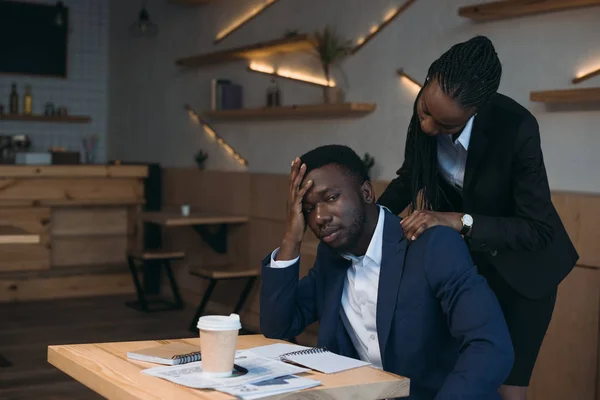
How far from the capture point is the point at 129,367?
5.54ft

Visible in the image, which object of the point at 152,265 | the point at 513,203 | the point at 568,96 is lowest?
the point at 152,265

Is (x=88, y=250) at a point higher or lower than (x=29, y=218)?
lower

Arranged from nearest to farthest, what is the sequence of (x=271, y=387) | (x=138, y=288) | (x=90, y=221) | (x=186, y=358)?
(x=271, y=387) < (x=186, y=358) < (x=138, y=288) < (x=90, y=221)

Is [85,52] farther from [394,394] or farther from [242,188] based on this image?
[394,394]

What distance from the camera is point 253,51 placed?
6129 mm

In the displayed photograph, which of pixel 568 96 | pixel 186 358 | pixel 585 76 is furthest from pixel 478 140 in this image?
pixel 585 76

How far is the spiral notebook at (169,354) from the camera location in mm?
1716

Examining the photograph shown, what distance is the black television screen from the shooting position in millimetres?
8508

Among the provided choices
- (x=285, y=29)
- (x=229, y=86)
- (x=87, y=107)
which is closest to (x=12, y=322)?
(x=229, y=86)

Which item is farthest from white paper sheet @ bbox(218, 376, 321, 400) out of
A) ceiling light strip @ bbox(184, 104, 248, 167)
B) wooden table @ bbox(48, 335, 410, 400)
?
ceiling light strip @ bbox(184, 104, 248, 167)

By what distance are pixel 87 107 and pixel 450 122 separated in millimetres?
7377

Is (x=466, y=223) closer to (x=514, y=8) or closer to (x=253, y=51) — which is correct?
(x=514, y=8)

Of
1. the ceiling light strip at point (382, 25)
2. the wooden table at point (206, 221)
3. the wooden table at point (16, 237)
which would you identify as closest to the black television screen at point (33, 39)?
the wooden table at point (206, 221)

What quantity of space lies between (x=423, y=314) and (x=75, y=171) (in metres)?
5.53
